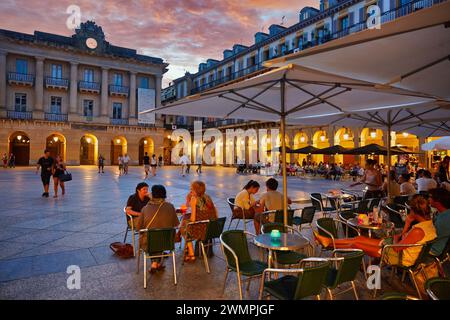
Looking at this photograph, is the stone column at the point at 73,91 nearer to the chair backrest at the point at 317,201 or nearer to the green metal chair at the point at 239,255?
the chair backrest at the point at 317,201

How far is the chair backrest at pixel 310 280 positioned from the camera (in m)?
2.67

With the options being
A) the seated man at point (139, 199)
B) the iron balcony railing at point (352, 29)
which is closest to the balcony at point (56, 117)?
the iron balcony railing at point (352, 29)

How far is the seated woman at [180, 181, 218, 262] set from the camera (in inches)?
189

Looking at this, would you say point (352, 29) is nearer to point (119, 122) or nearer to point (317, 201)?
point (317, 201)

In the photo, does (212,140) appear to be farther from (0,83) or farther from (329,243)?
(329,243)

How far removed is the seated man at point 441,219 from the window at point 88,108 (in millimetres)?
40192

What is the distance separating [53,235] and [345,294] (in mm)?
5411

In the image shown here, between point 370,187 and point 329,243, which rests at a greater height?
point 370,187

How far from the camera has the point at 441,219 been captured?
13.4ft

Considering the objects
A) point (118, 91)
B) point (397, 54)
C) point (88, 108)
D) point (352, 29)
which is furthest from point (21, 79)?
point (397, 54)

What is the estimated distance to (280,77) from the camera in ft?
13.0

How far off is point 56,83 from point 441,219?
133 feet

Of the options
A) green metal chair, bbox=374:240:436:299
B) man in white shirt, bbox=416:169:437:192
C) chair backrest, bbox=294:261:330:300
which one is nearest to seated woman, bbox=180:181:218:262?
chair backrest, bbox=294:261:330:300
